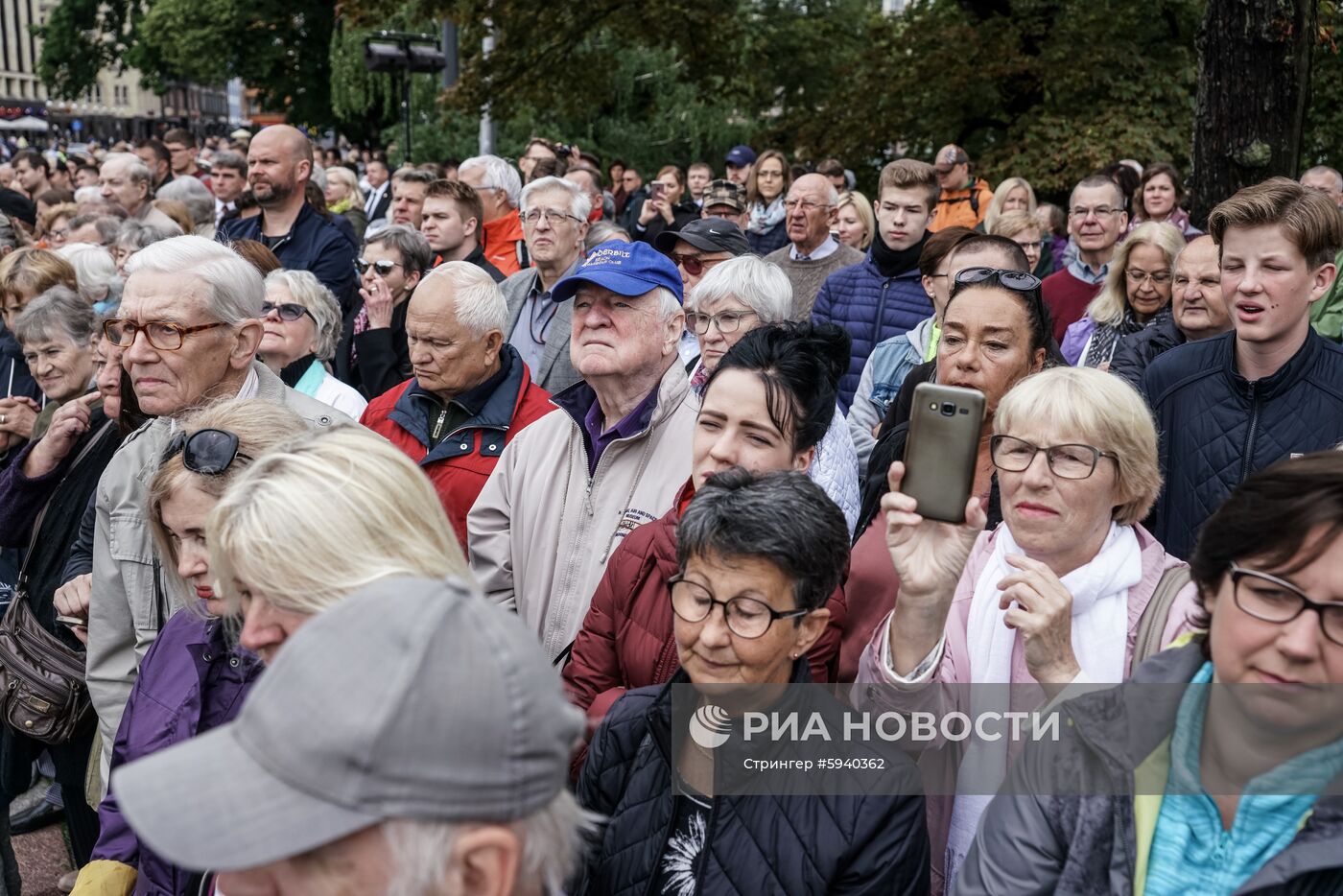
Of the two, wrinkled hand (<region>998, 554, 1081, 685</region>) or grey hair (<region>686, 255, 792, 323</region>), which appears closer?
wrinkled hand (<region>998, 554, 1081, 685</region>)

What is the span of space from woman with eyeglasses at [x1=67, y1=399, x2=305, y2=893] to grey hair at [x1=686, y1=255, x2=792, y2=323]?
2061 mm

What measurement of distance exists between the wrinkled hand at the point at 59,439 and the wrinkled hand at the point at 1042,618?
3.08 metres

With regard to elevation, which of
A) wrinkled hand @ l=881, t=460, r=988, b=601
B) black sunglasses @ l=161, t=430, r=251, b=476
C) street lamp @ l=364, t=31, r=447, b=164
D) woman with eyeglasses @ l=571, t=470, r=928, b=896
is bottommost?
woman with eyeglasses @ l=571, t=470, r=928, b=896

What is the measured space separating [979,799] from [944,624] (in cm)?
40

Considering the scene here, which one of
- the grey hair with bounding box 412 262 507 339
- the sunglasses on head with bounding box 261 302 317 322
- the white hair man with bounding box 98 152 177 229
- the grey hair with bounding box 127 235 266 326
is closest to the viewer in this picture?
the grey hair with bounding box 127 235 266 326

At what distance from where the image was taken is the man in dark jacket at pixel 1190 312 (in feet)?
15.8

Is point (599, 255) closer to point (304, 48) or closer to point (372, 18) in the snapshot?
point (372, 18)

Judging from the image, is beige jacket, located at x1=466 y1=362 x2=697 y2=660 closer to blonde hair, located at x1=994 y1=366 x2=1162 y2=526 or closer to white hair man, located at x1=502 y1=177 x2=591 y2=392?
blonde hair, located at x1=994 y1=366 x2=1162 y2=526

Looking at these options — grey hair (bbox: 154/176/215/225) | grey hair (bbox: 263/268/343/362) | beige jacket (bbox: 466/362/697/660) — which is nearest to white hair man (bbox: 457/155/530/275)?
grey hair (bbox: 154/176/215/225)

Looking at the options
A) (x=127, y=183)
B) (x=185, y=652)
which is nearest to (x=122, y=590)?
(x=185, y=652)

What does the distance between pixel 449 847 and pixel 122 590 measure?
7.79ft

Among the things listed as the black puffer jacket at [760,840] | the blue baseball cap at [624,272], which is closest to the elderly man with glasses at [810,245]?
the blue baseball cap at [624,272]

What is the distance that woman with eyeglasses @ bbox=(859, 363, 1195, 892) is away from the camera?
254 centimetres

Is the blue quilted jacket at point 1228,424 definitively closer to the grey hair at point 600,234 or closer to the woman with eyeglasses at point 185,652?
the woman with eyeglasses at point 185,652
